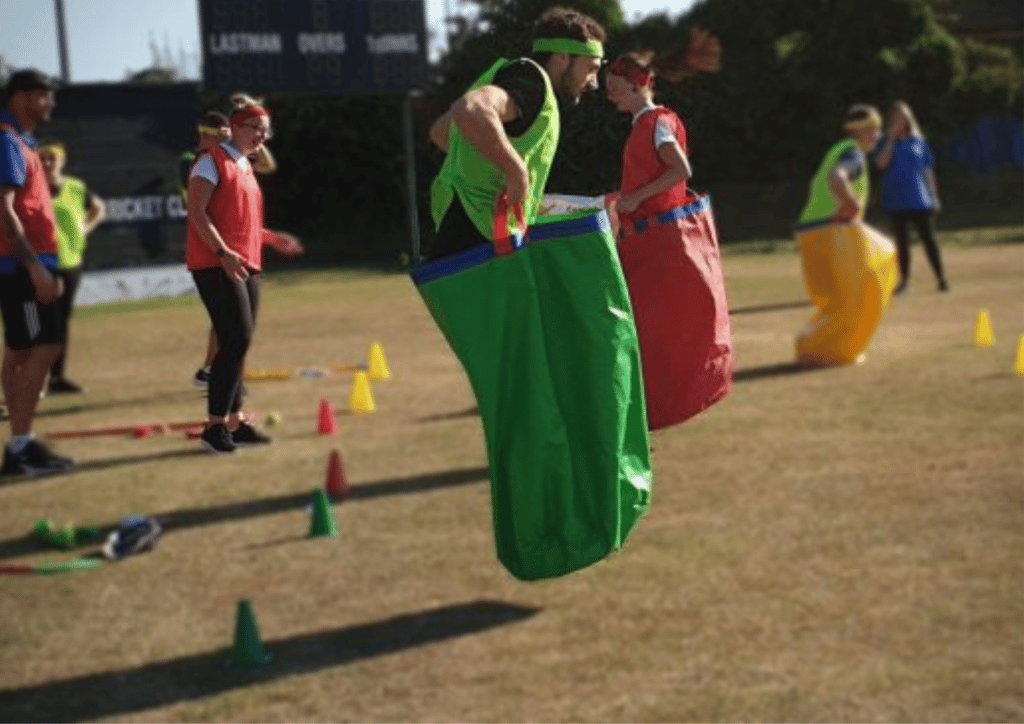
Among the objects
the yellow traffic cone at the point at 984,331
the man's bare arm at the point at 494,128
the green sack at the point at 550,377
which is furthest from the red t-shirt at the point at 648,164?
the yellow traffic cone at the point at 984,331

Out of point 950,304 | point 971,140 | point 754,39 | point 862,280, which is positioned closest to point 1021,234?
point 971,140

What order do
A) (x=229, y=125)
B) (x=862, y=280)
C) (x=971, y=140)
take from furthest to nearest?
(x=971, y=140) → (x=862, y=280) → (x=229, y=125)

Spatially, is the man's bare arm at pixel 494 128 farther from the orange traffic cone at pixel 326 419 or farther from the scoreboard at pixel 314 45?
the orange traffic cone at pixel 326 419

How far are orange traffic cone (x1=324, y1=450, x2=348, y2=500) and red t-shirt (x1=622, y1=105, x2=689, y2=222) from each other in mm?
148392

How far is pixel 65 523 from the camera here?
176 m

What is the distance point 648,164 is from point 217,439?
1.45 meters

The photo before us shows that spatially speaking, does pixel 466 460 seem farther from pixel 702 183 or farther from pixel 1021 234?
pixel 702 183

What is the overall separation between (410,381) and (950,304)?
41.0 meters

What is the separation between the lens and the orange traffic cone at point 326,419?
14750cm

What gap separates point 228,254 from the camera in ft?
17.6

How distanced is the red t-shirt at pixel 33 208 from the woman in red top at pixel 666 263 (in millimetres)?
1603

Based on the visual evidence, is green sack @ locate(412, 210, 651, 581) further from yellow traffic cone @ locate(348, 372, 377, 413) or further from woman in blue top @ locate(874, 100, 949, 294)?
yellow traffic cone @ locate(348, 372, 377, 413)

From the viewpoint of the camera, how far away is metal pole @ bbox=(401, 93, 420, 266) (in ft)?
18.8

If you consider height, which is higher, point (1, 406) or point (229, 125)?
point (229, 125)
